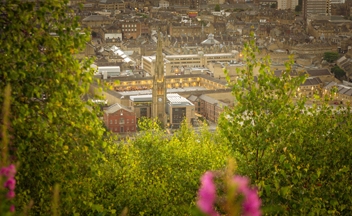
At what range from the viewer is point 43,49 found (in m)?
5.84

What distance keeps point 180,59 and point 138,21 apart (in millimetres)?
18504

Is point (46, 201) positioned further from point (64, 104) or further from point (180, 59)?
point (180, 59)

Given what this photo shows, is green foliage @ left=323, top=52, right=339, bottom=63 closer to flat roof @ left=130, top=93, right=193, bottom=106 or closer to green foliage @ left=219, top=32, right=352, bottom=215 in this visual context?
flat roof @ left=130, top=93, right=193, bottom=106

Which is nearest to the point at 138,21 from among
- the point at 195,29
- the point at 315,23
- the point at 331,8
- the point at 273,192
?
the point at 195,29

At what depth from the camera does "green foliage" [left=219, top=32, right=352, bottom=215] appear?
21.8 ft

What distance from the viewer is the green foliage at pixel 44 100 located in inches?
210

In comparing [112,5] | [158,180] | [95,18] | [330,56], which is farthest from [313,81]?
[112,5]

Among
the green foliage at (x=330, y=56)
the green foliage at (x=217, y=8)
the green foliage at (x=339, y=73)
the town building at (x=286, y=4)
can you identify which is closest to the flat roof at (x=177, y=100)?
the green foliage at (x=339, y=73)

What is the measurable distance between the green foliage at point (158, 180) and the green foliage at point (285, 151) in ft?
2.96

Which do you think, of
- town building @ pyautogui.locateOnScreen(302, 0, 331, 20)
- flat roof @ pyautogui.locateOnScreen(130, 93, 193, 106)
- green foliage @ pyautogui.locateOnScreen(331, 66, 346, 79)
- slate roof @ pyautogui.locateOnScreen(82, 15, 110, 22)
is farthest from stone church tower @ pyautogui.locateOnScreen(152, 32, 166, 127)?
town building @ pyautogui.locateOnScreen(302, 0, 331, 20)

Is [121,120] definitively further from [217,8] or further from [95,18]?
[217,8]

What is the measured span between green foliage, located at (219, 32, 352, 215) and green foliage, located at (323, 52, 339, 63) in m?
38.9

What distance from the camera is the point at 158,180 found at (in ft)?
31.6

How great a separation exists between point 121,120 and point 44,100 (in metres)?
22.8
